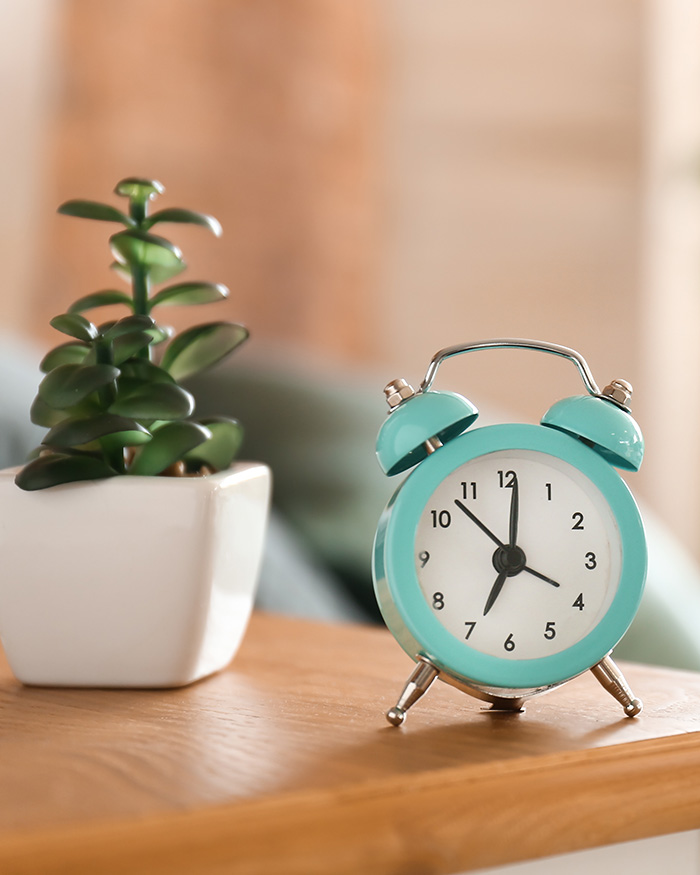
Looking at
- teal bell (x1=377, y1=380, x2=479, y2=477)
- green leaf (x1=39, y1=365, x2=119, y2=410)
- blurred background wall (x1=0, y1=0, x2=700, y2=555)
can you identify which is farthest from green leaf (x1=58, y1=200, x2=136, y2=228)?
blurred background wall (x1=0, y1=0, x2=700, y2=555)

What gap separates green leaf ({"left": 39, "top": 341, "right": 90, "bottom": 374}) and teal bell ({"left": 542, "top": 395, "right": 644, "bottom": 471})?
1.01ft

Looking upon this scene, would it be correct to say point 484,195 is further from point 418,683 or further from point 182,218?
point 418,683

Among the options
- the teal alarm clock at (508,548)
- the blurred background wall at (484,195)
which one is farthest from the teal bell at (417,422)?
the blurred background wall at (484,195)

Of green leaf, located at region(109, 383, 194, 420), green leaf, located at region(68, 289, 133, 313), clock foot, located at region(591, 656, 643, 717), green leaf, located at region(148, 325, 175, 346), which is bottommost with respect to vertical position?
clock foot, located at region(591, 656, 643, 717)

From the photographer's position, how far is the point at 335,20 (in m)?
2.40

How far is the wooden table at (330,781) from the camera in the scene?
372 mm

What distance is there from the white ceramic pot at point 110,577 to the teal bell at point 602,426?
0.73 ft

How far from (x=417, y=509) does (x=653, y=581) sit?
0.83 meters

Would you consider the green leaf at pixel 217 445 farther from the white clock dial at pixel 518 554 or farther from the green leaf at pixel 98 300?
the white clock dial at pixel 518 554

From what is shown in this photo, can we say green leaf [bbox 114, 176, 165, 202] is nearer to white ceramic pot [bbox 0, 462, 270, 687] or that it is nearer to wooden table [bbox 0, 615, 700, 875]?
white ceramic pot [bbox 0, 462, 270, 687]

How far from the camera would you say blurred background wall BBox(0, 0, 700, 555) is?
2.34m

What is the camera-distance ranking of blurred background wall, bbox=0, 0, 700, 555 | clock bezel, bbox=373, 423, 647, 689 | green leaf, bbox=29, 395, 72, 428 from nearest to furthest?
1. clock bezel, bbox=373, 423, 647, 689
2. green leaf, bbox=29, 395, 72, 428
3. blurred background wall, bbox=0, 0, 700, 555

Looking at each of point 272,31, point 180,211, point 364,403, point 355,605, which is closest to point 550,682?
point 180,211

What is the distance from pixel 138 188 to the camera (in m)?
0.64
